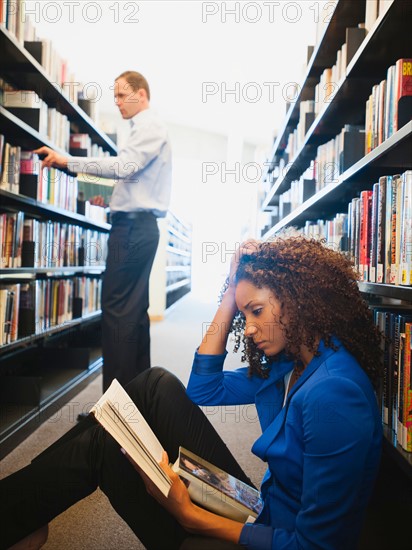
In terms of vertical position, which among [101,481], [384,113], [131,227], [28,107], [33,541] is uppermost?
[28,107]

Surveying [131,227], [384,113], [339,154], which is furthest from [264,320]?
[131,227]

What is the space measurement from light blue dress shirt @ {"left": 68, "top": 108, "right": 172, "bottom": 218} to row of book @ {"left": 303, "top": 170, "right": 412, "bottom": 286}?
1.06 metres

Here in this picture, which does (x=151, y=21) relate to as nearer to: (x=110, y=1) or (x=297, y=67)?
(x=110, y=1)

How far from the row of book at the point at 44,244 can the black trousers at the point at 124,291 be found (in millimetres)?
366

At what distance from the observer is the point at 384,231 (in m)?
1.15

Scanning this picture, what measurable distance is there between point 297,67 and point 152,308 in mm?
3282

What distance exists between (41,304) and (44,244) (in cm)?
29

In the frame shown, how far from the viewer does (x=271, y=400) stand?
0.99 metres

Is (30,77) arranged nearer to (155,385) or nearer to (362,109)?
(362,109)

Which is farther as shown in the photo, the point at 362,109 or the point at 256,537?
the point at 362,109

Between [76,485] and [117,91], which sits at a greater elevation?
[117,91]

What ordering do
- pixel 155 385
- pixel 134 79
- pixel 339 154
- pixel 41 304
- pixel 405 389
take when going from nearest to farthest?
pixel 405 389 < pixel 155 385 < pixel 339 154 < pixel 134 79 < pixel 41 304

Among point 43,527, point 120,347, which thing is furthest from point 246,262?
point 120,347

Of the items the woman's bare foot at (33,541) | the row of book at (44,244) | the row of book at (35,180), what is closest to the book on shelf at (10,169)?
the row of book at (35,180)
